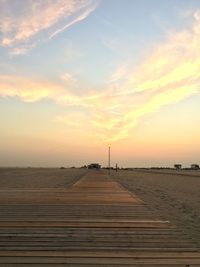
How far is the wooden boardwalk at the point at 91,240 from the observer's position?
255 inches

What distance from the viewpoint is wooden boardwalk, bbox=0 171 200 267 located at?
6.48 m

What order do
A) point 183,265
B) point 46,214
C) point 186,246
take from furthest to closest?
point 46,214 → point 186,246 → point 183,265

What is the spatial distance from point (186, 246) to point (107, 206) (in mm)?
6526

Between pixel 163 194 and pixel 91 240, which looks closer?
pixel 91 240

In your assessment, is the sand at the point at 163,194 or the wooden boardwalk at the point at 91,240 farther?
the sand at the point at 163,194

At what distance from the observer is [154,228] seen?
949 cm

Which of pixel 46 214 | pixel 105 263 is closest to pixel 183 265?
pixel 105 263

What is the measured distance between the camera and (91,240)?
7.98 metres

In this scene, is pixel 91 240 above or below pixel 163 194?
below

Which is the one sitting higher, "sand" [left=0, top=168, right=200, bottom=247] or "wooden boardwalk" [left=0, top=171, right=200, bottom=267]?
"sand" [left=0, top=168, right=200, bottom=247]

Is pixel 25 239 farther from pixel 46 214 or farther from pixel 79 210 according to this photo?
pixel 79 210

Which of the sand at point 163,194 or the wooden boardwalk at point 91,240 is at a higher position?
the sand at point 163,194

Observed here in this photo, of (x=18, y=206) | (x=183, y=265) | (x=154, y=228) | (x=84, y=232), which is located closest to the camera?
(x=183, y=265)

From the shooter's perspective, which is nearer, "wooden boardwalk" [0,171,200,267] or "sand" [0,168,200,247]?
"wooden boardwalk" [0,171,200,267]
